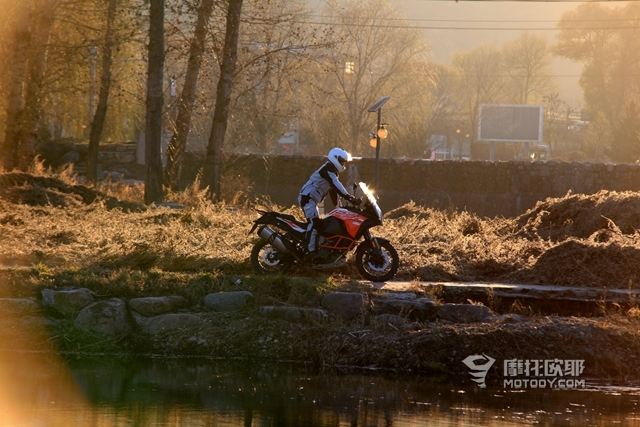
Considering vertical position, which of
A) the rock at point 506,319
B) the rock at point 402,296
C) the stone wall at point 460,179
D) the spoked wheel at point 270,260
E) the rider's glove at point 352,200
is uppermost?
the stone wall at point 460,179

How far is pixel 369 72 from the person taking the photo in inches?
3273

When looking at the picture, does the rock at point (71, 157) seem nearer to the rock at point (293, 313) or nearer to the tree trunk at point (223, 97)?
the tree trunk at point (223, 97)

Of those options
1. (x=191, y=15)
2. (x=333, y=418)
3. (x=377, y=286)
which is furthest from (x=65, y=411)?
(x=191, y=15)

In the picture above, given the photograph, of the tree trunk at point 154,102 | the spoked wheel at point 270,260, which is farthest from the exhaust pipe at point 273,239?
the tree trunk at point 154,102

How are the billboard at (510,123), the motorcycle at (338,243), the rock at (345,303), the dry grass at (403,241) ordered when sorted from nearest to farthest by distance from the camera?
the rock at (345,303)
the motorcycle at (338,243)
the dry grass at (403,241)
the billboard at (510,123)

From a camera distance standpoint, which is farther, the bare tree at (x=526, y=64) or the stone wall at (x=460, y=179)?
the bare tree at (x=526, y=64)

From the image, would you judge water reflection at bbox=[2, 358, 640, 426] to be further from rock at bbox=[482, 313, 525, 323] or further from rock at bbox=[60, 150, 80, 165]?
rock at bbox=[60, 150, 80, 165]

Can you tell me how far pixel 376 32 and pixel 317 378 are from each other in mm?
71924

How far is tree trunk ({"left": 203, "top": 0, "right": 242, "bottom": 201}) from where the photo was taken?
1139 inches

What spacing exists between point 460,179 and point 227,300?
105ft

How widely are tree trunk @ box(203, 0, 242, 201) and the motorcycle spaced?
15.1 metres

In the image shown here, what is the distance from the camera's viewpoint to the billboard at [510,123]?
100 metres

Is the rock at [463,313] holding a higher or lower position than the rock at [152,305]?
higher

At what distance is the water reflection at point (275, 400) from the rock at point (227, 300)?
1.35 metres
